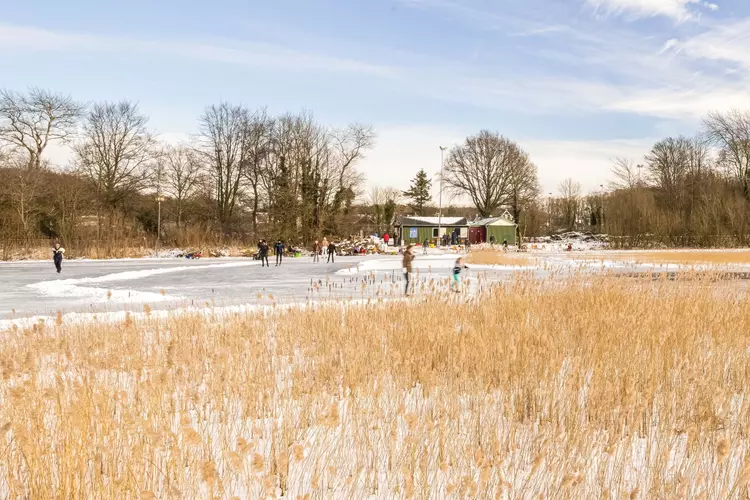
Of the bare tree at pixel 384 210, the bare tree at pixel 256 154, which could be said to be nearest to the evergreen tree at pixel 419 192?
the bare tree at pixel 384 210

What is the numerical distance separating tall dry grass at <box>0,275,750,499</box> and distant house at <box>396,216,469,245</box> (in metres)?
52.8

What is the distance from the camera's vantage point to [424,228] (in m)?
61.3

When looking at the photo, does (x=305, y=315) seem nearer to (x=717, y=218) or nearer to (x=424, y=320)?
(x=424, y=320)

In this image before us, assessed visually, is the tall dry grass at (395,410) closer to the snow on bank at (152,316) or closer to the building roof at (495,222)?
the snow on bank at (152,316)

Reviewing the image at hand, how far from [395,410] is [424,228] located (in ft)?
188

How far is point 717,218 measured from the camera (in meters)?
49.4

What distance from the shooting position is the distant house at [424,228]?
60844 millimetres

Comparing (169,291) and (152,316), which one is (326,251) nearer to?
(169,291)

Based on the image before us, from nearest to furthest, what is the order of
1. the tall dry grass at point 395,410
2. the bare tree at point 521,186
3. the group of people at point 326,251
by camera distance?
the tall dry grass at point 395,410 → the group of people at point 326,251 → the bare tree at point 521,186

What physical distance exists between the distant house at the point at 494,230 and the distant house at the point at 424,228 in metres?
A: 1.79

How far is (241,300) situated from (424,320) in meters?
7.59

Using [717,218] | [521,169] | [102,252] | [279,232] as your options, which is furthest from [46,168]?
[717,218]

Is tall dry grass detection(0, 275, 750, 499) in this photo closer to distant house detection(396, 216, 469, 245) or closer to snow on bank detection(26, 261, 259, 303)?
snow on bank detection(26, 261, 259, 303)

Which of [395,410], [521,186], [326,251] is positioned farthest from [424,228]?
[395,410]
